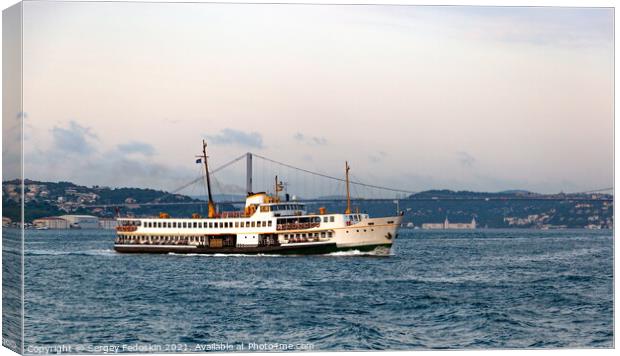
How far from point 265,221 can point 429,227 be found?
4850cm

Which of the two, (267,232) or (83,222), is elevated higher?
(83,222)

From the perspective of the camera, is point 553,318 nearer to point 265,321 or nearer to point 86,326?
point 265,321

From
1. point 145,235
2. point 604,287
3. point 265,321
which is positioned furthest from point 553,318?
point 145,235

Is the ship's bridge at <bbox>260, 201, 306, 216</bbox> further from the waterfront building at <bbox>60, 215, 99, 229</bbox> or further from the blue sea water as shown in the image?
the waterfront building at <bbox>60, 215, 99, 229</bbox>

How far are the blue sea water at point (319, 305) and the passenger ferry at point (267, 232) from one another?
12.0 feet

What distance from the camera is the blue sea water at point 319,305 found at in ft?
86.3

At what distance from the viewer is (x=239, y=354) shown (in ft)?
81.6

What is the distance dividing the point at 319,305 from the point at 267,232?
1997 cm

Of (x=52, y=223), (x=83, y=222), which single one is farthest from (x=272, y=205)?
(x=83, y=222)

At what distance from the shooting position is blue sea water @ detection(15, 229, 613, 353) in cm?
2630

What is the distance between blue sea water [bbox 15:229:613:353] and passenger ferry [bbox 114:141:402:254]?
366cm

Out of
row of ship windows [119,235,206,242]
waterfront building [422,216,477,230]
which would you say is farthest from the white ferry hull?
waterfront building [422,216,477,230]

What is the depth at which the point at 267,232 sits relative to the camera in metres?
51.3

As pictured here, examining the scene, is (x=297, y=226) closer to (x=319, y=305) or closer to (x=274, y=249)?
(x=274, y=249)
